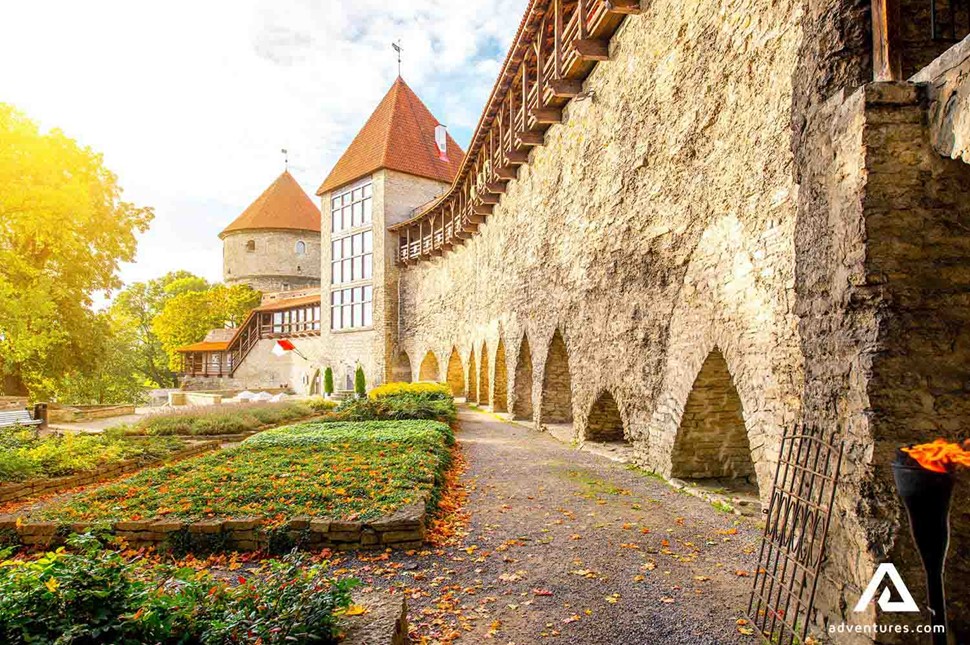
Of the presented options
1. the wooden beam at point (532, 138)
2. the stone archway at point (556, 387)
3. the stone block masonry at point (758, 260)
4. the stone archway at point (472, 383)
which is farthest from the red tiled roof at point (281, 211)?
the stone archway at point (556, 387)

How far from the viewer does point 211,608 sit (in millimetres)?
2773

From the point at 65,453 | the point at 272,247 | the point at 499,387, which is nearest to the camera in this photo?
the point at 65,453

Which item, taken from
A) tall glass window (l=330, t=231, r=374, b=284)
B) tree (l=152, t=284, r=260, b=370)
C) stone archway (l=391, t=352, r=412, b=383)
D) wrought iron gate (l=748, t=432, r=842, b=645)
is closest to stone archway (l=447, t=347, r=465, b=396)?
stone archway (l=391, t=352, r=412, b=383)

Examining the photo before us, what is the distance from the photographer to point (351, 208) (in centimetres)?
3161

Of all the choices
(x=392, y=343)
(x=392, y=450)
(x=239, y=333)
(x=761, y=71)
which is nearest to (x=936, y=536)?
(x=761, y=71)

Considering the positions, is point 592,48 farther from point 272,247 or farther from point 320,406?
point 272,247

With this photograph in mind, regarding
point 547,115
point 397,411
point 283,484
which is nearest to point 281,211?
point 397,411

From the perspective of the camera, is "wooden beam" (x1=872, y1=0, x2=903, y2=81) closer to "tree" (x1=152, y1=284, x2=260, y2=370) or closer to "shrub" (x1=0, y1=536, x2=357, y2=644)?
"shrub" (x1=0, y1=536, x2=357, y2=644)

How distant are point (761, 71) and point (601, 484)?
496cm

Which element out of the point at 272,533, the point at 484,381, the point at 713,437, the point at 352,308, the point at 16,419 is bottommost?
the point at 272,533

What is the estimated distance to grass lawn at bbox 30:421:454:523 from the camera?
540 centimetres

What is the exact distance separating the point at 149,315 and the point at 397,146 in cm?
2787

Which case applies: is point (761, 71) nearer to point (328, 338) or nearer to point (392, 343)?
point (392, 343)

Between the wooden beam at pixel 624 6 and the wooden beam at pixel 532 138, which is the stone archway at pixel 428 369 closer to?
the wooden beam at pixel 532 138
